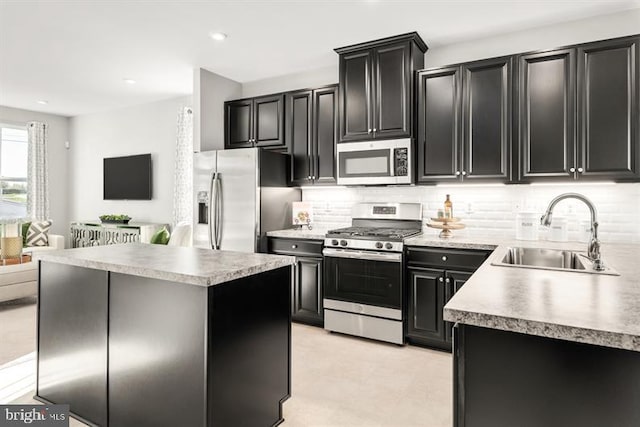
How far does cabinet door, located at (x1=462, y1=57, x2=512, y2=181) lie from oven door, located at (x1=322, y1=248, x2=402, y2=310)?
41.6 inches

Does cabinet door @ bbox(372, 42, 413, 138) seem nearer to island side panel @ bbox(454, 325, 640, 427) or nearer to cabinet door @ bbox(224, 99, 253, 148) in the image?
cabinet door @ bbox(224, 99, 253, 148)

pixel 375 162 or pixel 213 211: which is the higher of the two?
pixel 375 162

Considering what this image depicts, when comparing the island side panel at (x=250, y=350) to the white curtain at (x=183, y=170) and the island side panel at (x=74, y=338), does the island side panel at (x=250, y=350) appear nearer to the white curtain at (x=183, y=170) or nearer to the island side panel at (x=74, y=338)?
the island side panel at (x=74, y=338)

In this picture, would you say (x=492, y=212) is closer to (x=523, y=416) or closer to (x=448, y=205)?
(x=448, y=205)

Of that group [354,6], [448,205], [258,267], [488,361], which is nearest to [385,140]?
[448,205]

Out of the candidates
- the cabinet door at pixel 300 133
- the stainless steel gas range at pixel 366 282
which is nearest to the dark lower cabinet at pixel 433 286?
the stainless steel gas range at pixel 366 282

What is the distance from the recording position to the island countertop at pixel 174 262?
1.72 meters

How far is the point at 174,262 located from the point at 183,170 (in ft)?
13.3

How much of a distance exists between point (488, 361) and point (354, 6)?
2.81 metres

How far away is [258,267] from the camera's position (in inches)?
75.7

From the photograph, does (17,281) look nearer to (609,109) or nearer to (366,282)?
(366,282)

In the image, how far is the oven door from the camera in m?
3.32

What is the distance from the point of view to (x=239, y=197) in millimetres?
3951

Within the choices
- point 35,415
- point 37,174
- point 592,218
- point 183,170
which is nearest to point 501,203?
point 592,218
